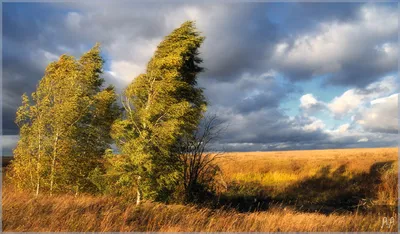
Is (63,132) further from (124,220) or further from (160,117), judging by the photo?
(124,220)

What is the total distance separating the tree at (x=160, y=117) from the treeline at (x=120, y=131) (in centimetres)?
4

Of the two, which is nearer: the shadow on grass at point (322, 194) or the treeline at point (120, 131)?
the treeline at point (120, 131)

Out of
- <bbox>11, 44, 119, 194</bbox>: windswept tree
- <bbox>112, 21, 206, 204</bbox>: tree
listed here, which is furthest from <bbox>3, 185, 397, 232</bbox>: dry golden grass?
<bbox>11, 44, 119, 194</bbox>: windswept tree

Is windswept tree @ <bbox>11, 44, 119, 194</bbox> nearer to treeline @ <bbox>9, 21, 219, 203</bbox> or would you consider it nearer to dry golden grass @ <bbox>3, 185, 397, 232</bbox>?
treeline @ <bbox>9, 21, 219, 203</bbox>

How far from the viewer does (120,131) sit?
519 inches

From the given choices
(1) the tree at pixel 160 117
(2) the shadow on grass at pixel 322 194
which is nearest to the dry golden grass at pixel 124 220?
(1) the tree at pixel 160 117

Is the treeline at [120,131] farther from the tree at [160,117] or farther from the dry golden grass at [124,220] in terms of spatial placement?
the dry golden grass at [124,220]

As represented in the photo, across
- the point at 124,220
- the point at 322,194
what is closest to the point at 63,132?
the point at 124,220

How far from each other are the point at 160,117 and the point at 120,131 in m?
1.77

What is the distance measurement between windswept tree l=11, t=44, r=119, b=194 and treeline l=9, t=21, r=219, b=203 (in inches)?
1.7

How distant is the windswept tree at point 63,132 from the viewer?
14.9 metres

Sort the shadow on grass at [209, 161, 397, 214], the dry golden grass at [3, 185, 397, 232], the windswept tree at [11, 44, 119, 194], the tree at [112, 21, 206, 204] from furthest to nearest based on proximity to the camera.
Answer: the shadow on grass at [209, 161, 397, 214] < the windswept tree at [11, 44, 119, 194] < the tree at [112, 21, 206, 204] < the dry golden grass at [3, 185, 397, 232]

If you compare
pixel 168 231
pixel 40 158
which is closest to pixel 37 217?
pixel 168 231

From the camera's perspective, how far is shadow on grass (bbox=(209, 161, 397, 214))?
69.3 feet
